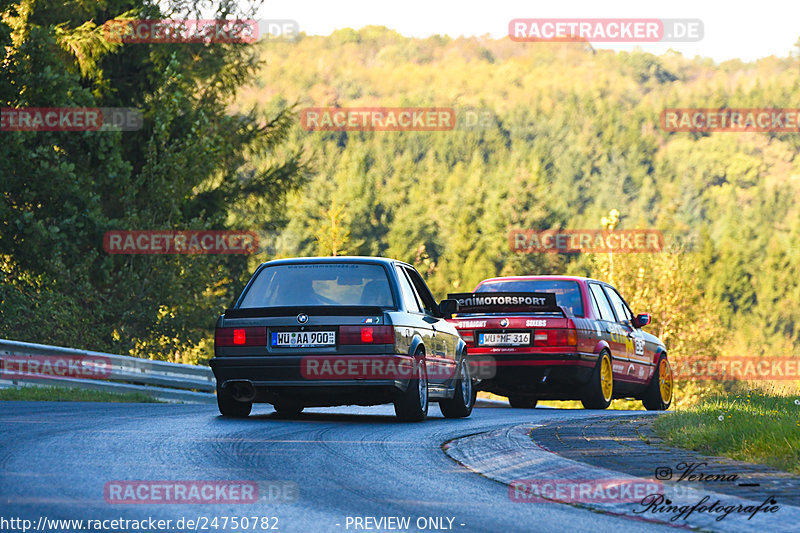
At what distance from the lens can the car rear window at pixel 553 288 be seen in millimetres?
16031

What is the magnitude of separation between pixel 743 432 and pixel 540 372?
21.9 ft

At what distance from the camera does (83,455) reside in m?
7.84

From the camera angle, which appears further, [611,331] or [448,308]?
[611,331]

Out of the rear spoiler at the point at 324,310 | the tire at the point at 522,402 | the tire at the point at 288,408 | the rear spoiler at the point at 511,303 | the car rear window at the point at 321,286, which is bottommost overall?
the tire at the point at 522,402

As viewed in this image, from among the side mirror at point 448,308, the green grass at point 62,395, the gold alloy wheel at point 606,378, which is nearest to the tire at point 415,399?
the side mirror at point 448,308

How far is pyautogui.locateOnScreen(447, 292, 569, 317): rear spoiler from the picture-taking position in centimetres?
1548

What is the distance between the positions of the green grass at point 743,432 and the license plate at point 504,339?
3.80 meters

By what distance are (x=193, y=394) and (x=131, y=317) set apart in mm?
5155

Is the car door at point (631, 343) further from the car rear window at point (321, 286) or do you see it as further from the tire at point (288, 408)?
the car rear window at point (321, 286)

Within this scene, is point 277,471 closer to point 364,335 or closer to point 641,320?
point 364,335

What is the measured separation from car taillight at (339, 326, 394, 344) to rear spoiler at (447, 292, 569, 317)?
14.8ft

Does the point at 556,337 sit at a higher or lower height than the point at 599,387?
higher

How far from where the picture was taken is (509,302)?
15633mm

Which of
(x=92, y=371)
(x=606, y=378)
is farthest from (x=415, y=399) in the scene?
(x=92, y=371)
